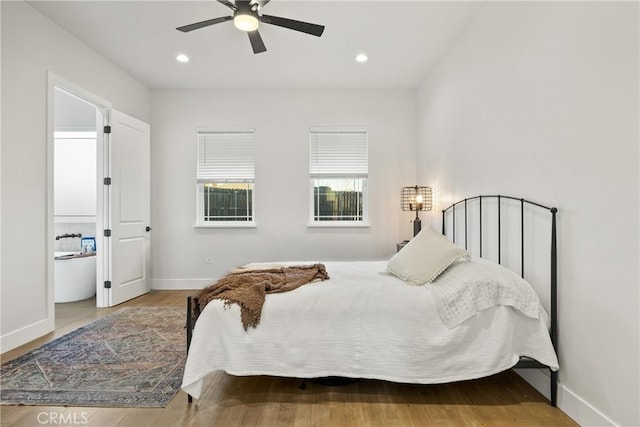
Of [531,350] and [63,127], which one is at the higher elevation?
[63,127]

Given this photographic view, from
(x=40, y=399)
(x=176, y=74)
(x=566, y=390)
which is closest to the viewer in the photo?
(x=566, y=390)

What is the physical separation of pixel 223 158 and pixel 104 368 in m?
3.05

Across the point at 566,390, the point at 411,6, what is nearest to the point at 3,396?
the point at 566,390

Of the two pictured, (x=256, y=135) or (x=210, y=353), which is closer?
(x=210, y=353)

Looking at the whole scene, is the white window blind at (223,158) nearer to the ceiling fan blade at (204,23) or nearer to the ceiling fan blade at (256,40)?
the ceiling fan blade at (256,40)

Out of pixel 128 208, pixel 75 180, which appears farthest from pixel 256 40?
pixel 75 180

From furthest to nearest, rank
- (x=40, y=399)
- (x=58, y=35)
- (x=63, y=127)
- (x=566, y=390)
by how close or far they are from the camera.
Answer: (x=63, y=127) < (x=58, y=35) < (x=40, y=399) < (x=566, y=390)

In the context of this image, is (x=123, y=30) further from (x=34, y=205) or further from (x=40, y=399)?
(x=40, y=399)

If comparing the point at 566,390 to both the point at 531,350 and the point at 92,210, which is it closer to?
the point at 531,350

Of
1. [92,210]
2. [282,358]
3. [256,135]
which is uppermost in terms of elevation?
[256,135]

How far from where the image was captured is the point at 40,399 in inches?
74.7

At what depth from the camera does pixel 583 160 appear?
164 cm

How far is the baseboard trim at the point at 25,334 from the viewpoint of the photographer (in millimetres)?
2553

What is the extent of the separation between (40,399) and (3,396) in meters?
0.25
